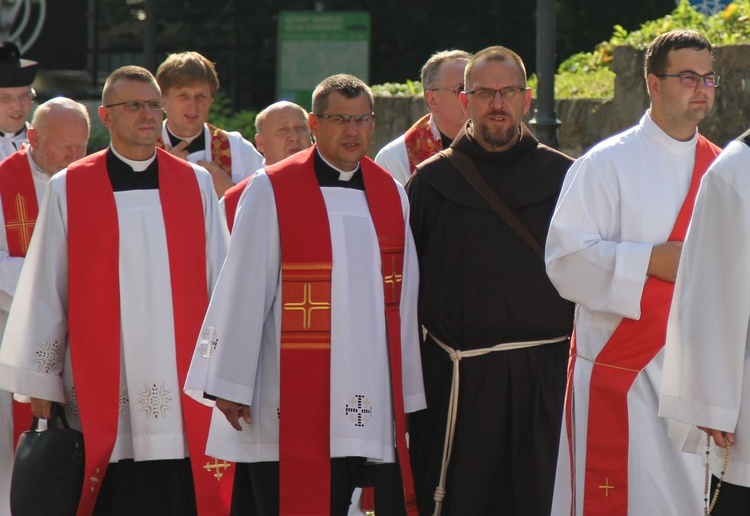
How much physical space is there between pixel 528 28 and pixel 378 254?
1344cm

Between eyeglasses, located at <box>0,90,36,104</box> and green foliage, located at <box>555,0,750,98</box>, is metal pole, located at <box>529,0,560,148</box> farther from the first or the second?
eyeglasses, located at <box>0,90,36,104</box>

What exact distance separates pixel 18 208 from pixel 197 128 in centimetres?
112

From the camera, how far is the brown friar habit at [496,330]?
22.1 ft

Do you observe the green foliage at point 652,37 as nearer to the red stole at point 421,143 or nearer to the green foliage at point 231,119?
the red stole at point 421,143

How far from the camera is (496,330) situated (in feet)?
22.1

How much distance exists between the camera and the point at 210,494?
6.92m

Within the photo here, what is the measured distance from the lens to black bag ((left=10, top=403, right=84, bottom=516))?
6512 mm

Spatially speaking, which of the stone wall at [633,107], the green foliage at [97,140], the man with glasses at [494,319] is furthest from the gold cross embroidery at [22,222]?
the green foliage at [97,140]

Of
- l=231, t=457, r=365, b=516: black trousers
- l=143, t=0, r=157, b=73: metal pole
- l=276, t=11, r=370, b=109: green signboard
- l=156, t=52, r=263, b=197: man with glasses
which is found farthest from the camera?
l=276, t=11, r=370, b=109: green signboard

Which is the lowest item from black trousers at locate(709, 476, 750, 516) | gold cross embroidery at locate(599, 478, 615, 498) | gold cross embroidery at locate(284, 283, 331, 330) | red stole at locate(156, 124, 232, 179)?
gold cross embroidery at locate(599, 478, 615, 498)

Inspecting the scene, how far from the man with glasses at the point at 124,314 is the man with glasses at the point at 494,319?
1.04 metres

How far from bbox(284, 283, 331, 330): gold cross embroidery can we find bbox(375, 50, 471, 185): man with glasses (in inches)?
86.7

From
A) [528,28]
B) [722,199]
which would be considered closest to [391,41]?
[528,28]

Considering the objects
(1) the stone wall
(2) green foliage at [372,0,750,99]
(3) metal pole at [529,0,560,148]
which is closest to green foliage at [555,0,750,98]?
(2) green foliage at [372,0,750,99]
